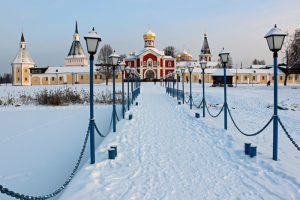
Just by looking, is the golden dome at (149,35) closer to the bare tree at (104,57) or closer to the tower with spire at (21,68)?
the bare tree at (104,57)

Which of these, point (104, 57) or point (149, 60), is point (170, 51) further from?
point (104, 57)

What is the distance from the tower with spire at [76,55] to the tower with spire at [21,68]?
35.5ft

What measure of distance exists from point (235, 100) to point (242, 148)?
43.4 ft

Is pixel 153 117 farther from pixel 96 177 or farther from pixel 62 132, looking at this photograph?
pixel 96 177

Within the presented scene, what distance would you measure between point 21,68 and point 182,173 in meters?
61.2

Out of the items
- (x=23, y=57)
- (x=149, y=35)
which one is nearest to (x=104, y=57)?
(x=149, y=35)

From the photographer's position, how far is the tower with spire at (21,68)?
55.1 meters

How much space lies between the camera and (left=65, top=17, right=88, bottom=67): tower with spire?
64875mm

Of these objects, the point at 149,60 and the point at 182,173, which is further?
the point at 149,60

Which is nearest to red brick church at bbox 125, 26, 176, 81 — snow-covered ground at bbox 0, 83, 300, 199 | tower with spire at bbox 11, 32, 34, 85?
tower with spire at bbox 11, 32, 34, 85

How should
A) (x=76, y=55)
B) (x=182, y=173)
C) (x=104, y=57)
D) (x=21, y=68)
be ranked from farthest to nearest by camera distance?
(x=76, y=55)
(x=21, y=68)
(x=104, y=57)
(x=182, y=173)

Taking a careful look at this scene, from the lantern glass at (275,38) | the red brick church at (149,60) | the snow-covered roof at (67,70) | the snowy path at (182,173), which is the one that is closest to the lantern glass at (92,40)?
the snowy path at (182,173)

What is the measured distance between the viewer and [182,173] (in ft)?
13.6

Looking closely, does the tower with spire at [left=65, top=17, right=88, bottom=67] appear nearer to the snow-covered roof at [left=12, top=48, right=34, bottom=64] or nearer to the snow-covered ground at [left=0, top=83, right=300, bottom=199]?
the snow-covered roof at [left=12, top=48, right=34, bottom=64]
